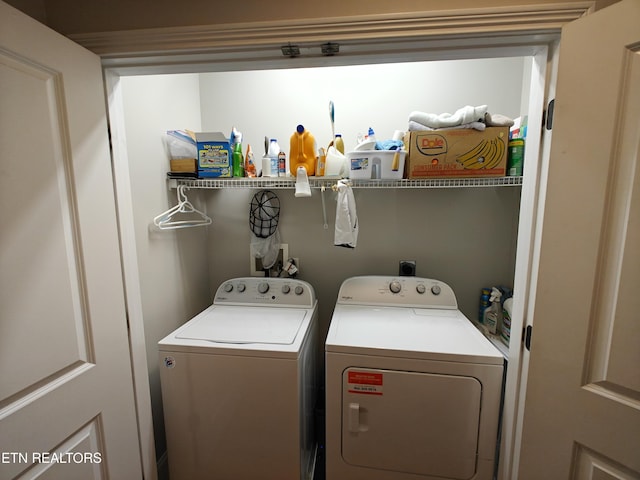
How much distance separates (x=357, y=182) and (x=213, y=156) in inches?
34.2

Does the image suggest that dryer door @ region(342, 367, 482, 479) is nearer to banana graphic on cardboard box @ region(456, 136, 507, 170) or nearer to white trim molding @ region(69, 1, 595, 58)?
banana graphic on cardboard box @ region(456, 136, 507, 170)

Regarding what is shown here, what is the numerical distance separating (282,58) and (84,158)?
714mm

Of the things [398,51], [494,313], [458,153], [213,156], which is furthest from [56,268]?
[494,313]

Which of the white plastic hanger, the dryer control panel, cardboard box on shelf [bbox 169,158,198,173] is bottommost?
the dryer control panel

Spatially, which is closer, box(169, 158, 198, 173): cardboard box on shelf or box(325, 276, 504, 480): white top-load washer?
box(325, 276, 504, 480): white top-load washer

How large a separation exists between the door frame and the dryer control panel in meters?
0.60

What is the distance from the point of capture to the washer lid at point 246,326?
1.24 meters

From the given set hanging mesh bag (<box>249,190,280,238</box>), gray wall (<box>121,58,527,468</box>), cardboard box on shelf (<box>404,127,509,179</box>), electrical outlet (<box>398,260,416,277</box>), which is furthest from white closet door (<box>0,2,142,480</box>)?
electrical outlet (<box>398,260,416,277</box>)

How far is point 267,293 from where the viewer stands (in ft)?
5.46

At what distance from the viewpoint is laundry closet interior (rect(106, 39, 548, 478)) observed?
1.45 m

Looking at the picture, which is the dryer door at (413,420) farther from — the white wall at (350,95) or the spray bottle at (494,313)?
the white wall at (350,95)

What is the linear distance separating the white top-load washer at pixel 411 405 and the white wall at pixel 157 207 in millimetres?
991

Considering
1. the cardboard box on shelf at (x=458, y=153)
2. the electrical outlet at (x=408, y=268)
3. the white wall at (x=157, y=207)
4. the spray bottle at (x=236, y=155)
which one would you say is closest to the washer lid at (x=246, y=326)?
the white wall at (x=157, y=207)

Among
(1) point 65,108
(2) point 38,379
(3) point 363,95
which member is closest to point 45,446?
(2) point 38,379
